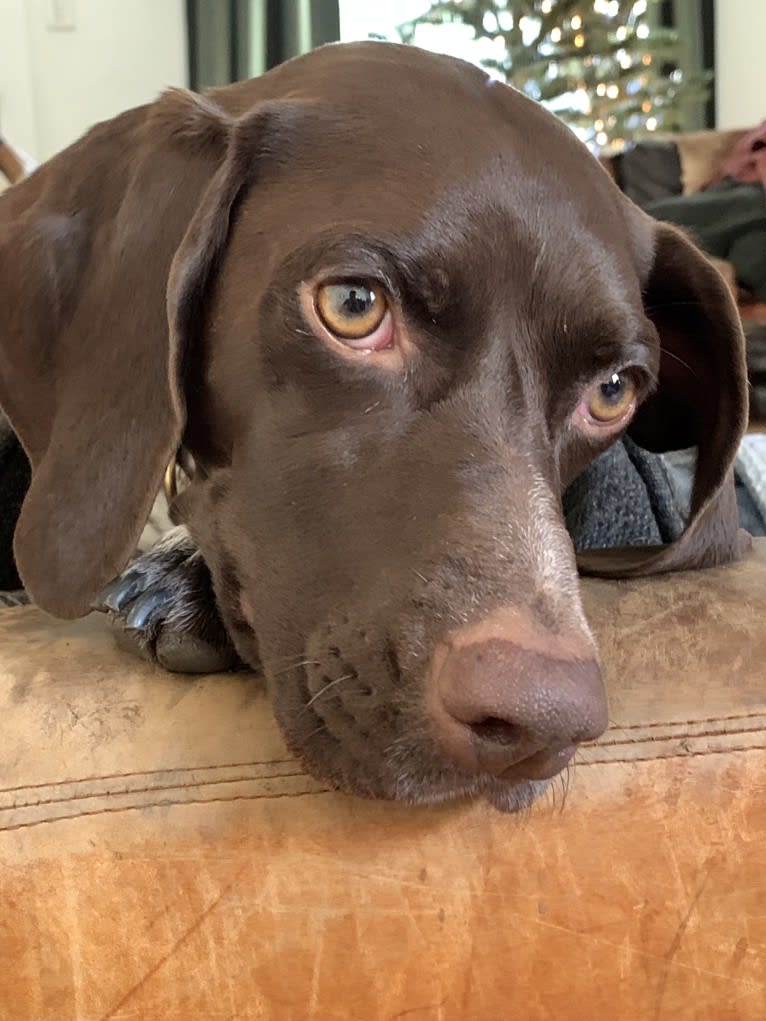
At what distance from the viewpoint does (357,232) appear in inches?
49.9

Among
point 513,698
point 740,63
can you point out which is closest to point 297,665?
point 513,698

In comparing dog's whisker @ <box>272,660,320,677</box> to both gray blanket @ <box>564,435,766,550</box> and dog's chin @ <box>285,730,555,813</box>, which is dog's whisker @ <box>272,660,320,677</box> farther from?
gray blanket @ <box>564,435,766,550</box>

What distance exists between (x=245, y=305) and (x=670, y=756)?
76cm

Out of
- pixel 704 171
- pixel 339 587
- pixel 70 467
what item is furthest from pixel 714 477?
pixel 704 171

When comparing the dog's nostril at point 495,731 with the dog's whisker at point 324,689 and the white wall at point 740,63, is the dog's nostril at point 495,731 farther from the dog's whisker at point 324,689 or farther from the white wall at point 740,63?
the white wall at point 740,63

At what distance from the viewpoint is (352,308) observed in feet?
4.22

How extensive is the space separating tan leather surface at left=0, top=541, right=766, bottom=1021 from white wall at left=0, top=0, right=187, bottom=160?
21.6 feet

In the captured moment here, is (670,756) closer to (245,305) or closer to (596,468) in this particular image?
(245,305)

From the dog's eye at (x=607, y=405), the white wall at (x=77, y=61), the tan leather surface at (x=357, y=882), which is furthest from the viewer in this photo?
the white wall at (x=77, y=61)

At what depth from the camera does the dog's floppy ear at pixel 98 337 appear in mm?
1317

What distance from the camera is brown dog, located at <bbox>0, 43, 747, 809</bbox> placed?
1.12m

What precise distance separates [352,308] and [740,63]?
22.3 ft

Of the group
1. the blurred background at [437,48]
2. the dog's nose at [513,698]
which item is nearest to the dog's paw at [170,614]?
the dog's nose at [513,698]

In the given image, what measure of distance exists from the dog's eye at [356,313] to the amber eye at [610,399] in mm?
379
